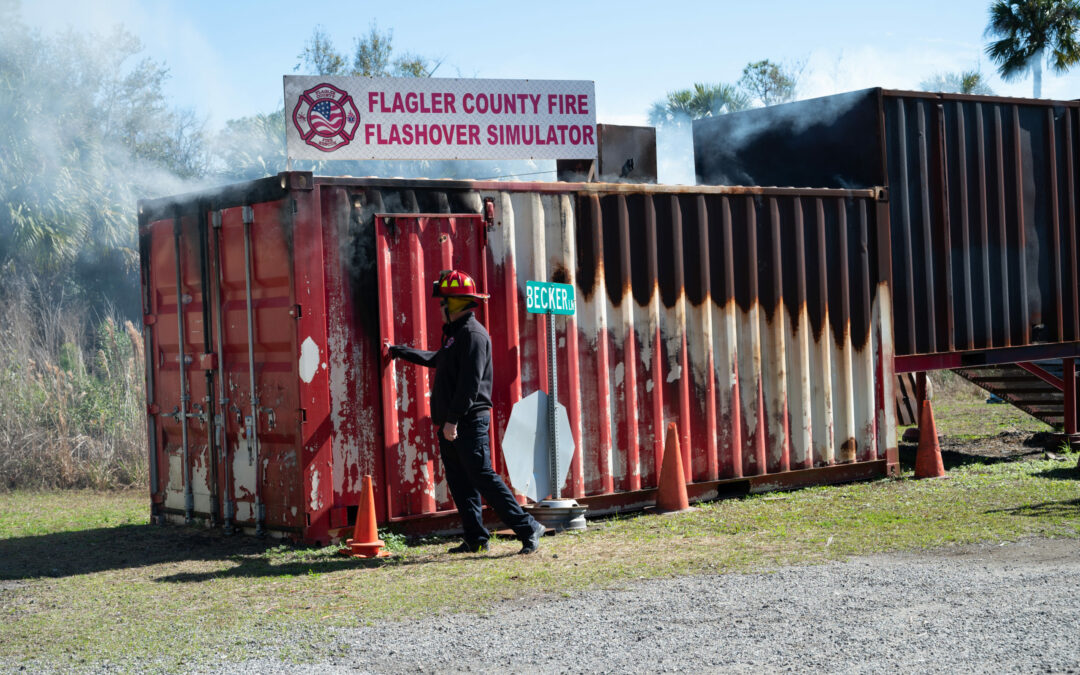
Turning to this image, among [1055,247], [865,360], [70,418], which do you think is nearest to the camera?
[865,360]

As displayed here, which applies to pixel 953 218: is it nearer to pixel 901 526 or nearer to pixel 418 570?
pixel 901 526

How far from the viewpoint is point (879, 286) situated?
11297 mm

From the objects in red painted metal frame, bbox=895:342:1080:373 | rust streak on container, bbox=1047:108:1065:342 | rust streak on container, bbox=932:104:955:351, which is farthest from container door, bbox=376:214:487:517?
rust streak on container, bbox=1047:108:1065:342

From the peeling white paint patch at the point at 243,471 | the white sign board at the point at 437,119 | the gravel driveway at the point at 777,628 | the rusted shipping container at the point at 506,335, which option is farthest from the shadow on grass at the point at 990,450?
the peeling white paint patch at the point at 243,471

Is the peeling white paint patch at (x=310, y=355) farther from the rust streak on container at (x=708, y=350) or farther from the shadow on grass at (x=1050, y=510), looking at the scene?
the shadow on grass at (x=1050, y=510)

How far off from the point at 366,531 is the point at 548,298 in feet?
7.53

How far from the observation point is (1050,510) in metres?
8.73

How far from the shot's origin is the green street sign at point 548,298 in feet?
28.5

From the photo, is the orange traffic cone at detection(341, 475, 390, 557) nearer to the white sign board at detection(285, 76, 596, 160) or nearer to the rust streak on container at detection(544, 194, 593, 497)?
the rust streak on container at detection(544, 194, 593, 497)

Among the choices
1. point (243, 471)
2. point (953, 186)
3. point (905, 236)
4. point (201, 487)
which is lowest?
point (201, 487)

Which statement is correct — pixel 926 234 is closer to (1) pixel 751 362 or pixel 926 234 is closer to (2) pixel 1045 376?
(1) pixel 751 362

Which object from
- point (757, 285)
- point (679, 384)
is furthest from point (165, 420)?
point (757, 285)

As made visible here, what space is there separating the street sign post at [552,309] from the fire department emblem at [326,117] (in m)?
2.00

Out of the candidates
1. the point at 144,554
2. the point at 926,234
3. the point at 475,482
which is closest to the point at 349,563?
the point at 475,482
